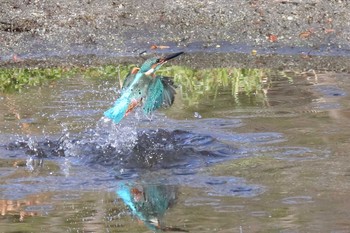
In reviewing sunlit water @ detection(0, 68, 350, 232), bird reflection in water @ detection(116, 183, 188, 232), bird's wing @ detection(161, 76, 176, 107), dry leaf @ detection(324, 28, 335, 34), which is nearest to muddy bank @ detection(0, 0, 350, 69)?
dry leaf @ detection(324, 28, 335, 34)

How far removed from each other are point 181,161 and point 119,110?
1.99 ft

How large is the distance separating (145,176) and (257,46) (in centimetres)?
397

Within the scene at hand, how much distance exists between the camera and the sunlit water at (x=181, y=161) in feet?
15.2

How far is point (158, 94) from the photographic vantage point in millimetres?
6262

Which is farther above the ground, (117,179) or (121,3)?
(121,3)

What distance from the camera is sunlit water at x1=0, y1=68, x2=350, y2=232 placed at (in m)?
4.62

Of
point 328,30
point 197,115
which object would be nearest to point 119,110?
point 197,115

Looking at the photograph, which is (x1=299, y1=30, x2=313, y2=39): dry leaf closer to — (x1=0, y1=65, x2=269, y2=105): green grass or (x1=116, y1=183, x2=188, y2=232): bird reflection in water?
(x1=0, y1=65, x2=269, y2=105): green grass

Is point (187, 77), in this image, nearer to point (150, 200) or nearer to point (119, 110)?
point (119, 110)

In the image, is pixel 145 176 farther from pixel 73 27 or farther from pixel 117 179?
pixel 73 27

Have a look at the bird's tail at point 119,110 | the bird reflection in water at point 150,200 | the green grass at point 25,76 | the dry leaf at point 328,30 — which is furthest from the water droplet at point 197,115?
the dry leaf at point 328,30

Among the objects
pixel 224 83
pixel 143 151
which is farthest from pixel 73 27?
pixel 143 151

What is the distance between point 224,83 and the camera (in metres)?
7.95

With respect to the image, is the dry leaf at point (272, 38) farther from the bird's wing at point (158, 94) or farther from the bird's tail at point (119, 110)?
the bird's tail at point (119, 110)
